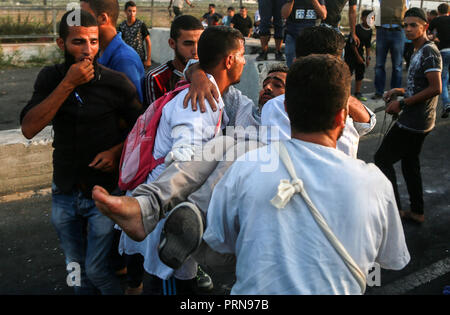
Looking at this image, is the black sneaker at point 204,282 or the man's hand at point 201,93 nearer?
the man's hand at point 201,93

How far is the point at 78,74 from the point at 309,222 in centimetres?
158

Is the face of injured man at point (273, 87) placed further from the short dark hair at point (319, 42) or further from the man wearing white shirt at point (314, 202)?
the man wearing white shirt at point (314, 202)

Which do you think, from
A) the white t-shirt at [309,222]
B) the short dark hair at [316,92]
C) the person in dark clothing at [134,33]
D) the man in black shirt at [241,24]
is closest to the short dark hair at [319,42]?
the short dark hair at [316,92]

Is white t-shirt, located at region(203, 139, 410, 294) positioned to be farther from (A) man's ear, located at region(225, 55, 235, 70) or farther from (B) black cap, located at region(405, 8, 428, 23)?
(B) black cap, located at region(405, 8, 428, 23)

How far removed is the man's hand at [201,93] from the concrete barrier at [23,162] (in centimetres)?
322

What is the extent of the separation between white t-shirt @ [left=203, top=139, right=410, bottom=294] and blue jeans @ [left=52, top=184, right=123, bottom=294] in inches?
53.6

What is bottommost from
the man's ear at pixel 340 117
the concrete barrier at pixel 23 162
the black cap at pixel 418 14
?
the concrete barrier at pixel 23 162

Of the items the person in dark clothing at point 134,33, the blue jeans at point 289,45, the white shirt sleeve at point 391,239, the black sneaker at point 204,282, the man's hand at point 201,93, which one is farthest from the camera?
the person in dark clothing at point 134,33

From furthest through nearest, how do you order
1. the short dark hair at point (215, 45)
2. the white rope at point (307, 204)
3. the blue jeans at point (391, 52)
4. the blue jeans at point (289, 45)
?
the blue jeans at point (391, 52)
the blue jeans at point (289, 45)
the short dark hair at point (215, 45)
the white rope at point (307, 204)

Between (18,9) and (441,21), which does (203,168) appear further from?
(18,9)

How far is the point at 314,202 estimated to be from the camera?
1396 mm

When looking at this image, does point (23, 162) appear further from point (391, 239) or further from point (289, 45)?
point (289, 45)

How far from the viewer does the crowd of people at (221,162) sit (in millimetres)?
1404

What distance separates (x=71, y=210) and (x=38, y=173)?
8.69ft
